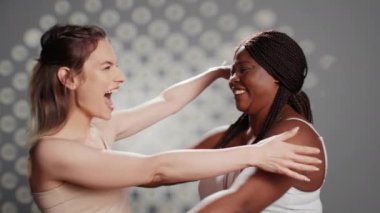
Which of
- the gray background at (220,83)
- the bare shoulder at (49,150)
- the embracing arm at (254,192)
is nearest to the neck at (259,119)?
the embracing arm at (254,192)

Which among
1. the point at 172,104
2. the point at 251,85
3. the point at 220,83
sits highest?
the point at 251,85

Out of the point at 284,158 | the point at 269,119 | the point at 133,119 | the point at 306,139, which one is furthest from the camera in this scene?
the point at 133,119

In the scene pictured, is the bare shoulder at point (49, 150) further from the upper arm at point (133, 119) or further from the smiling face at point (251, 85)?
the smiling face at point (251, 85)

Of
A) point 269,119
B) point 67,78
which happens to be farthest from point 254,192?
point 67,78

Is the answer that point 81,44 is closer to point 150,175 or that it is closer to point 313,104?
point 150,175

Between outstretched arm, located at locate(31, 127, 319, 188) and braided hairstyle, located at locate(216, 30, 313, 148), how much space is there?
21 centimetres

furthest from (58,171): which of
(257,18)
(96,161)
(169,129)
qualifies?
(257,18)

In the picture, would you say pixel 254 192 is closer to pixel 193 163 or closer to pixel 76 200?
pixel 193 163

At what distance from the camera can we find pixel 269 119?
1.31m

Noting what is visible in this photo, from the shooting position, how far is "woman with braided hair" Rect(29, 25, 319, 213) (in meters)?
1.10

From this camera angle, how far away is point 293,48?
1.29m

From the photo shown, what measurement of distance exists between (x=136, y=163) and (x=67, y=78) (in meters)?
0.24

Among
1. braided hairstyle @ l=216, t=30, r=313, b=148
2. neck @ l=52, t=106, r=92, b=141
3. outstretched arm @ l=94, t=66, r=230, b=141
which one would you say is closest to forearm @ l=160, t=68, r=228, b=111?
outstretched arm @ l=94, t=66, r=230, b=141

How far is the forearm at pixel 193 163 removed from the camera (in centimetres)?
110
